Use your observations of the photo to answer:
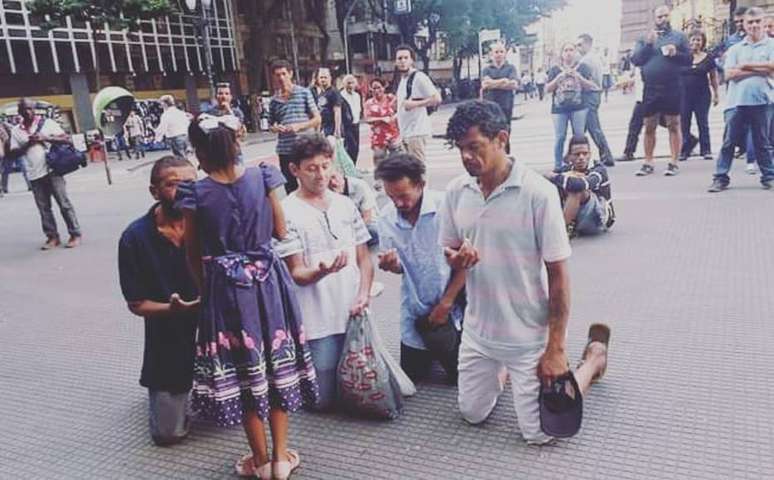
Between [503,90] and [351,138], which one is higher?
[503,90]

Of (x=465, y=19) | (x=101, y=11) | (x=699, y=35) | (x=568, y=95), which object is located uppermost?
(x=465, y=19)

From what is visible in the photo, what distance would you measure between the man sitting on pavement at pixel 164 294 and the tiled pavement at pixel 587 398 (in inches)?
7.3

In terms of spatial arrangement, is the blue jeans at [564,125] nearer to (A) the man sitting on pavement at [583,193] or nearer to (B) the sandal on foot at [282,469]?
(A) the man sitting on pavement at [583,193]

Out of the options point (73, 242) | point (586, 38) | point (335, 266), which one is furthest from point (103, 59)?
point (335, 266)

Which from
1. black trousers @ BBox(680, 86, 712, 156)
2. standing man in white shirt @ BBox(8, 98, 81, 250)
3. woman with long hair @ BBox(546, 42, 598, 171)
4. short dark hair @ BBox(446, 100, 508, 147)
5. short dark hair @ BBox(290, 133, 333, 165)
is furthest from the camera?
black trousers @ BBox(680, 86, 712, 156)

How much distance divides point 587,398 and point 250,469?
157cm

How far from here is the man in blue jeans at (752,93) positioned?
6594 mm

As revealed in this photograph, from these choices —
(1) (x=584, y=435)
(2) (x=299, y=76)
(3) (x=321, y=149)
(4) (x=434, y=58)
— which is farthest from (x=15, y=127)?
(4) (x=434, y=58)

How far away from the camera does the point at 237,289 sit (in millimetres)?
2422

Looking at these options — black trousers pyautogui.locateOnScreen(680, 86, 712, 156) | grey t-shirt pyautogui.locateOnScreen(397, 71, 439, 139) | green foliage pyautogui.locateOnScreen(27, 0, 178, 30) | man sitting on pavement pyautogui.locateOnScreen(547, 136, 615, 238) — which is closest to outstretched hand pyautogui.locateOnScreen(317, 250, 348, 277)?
man sitting on pavement pyautogui.locateOnScreen(547, 136, 615, 238)

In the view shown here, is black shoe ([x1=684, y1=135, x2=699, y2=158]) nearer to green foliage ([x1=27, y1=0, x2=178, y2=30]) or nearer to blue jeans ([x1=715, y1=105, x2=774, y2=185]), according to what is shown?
blue jeans ([x1=715, y1=105, x2=774, y2=185])

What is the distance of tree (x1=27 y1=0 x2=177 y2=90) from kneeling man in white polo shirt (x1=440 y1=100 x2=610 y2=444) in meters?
15.8

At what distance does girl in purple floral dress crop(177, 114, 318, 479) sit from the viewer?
2.39 meters

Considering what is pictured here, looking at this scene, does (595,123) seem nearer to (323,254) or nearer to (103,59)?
(323,254)
